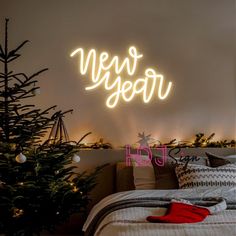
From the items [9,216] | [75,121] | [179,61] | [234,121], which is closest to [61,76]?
[75,121]

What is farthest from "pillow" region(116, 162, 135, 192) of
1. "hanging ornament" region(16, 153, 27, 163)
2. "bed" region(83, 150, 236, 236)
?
"hanging ornament" region(16, 153, 27, 163)

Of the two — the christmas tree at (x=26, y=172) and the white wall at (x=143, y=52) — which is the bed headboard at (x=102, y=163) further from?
the christmas tree at (x=26, y=172)

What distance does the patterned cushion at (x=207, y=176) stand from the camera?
2.67m


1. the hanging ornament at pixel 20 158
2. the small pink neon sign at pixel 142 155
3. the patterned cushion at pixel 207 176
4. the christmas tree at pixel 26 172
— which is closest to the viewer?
the hanging ornament at pixel 20 158

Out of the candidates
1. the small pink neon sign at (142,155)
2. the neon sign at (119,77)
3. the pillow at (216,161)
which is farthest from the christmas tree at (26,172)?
the pillow at (216,161)

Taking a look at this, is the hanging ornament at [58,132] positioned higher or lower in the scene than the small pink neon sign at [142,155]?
higher

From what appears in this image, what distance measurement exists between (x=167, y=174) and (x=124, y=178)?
1.36 feet

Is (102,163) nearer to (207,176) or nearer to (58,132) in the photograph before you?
(58,132)

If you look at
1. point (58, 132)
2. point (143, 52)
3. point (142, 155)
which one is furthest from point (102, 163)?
point (143, 52)

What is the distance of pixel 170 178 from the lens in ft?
9.61

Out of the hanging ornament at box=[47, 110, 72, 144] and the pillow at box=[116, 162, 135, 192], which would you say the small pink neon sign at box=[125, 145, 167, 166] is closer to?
the pillow at box=[116, 162, 135, 192]

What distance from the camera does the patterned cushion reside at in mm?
2668

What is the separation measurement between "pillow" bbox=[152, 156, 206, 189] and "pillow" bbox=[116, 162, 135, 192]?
253 mm

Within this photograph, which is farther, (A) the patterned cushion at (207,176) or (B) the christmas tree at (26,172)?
(A) the patterned cushion at (207,176)
